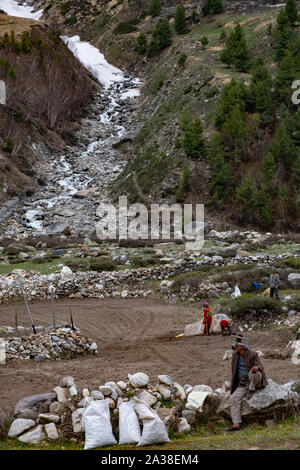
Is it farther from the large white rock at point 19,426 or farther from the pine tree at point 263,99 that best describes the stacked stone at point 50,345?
the pine tree at point 263,99

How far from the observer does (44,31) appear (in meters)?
69.9

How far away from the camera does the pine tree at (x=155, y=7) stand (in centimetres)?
8088

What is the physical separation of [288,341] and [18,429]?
22.8 feet

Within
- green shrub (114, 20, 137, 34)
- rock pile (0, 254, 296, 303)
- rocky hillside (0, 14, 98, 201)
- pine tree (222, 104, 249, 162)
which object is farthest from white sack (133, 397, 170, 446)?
green shrub (114, 20, 137, 34)

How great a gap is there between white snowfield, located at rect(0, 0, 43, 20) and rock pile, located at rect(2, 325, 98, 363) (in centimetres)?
9702

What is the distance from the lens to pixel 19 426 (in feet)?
22.7

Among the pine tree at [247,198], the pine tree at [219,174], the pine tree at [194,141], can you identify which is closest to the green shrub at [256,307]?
the pine tree at [247,198]

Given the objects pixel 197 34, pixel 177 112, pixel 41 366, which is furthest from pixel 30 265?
pixel 197 34

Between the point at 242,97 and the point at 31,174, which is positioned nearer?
the point at 242,97

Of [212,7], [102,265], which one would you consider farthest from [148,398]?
[212,7]

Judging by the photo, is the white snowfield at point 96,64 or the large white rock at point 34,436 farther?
the white snowfield at point 96,64

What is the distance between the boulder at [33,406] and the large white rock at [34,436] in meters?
0.29

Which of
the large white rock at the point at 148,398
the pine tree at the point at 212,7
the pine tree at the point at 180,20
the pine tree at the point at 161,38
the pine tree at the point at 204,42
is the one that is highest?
the pine tree at the point at 212,7

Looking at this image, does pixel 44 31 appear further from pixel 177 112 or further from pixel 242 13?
pixel 177 112
